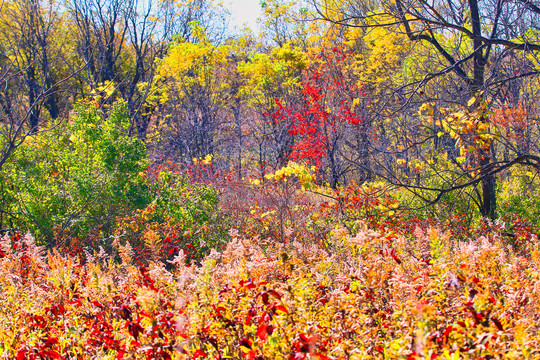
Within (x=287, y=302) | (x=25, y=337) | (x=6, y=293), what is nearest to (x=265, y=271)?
(x=287, y=302)

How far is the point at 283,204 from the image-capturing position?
884 centimetres

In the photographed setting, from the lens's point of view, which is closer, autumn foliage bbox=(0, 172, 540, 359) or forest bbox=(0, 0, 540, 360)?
autumn foliage bbox=(0, 172, 540, 359)

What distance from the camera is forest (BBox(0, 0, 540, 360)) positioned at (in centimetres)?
235

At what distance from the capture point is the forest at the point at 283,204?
2.35 meters

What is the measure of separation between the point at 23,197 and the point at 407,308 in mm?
6519

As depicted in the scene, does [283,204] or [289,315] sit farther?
[283,204]

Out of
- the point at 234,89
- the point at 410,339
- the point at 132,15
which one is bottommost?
the point at 410,339

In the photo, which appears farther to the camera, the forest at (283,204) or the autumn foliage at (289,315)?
the forest at (283,204)

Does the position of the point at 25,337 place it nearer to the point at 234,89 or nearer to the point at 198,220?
the point at 198,220

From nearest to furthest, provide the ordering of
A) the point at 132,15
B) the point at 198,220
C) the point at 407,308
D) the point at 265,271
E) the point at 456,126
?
the point at 407,308 < the point at 265,271 < the point at 456,126 < the point at 198,220 < the point at 132,15

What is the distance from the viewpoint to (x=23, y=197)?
6918mm

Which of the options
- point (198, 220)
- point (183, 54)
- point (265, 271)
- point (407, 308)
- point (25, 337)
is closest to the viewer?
point (407, 308)

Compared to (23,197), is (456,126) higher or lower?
higher

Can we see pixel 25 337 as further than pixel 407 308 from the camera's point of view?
Yes
